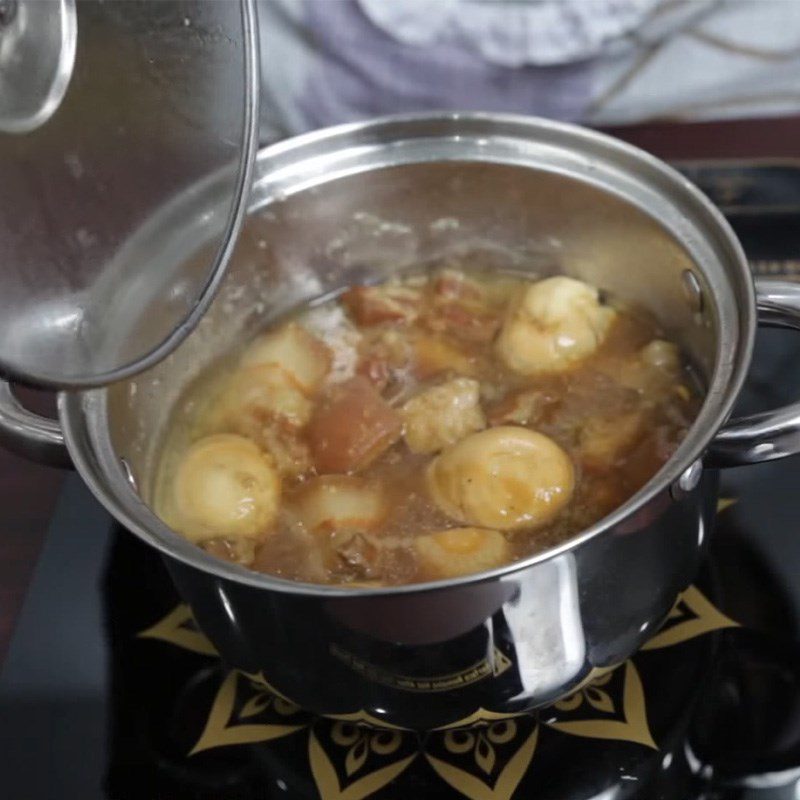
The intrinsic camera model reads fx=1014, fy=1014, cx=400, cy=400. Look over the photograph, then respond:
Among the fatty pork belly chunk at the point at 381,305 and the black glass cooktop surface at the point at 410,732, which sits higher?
the fatty pork belly chunk at the point at 381,305

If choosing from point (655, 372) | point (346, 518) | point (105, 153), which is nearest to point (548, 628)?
point (346, 518)

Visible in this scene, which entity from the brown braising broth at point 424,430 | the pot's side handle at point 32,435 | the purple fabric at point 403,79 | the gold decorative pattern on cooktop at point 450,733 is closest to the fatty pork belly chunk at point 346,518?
the brown braising broth at point 424,430

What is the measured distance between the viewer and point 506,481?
37.6 inches

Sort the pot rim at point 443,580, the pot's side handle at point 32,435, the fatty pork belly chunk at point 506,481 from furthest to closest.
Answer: the fatty pork belly chunk at point 506,481 < the pot's side handle at point 32,435 < the pot rim at point 443,580

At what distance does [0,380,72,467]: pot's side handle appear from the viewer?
834mm

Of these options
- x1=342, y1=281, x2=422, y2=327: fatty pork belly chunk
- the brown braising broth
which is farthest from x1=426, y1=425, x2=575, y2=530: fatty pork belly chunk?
Result: x1=342, y1=281, x2=422, y2=327: fatty pork belly chunk

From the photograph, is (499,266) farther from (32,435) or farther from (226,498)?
(32,435)

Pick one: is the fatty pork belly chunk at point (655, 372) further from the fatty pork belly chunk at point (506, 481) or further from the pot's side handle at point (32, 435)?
the pot's side handle at point (32, 435)

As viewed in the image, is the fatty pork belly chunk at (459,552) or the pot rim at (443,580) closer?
the pot rim at (443,580)

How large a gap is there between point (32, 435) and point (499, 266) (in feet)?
2.16

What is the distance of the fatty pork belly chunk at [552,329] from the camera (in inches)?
44.5

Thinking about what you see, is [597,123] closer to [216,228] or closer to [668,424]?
[668,424]

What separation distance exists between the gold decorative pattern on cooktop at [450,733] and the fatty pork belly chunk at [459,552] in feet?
0.44

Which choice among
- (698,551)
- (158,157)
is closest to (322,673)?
(698,551)
